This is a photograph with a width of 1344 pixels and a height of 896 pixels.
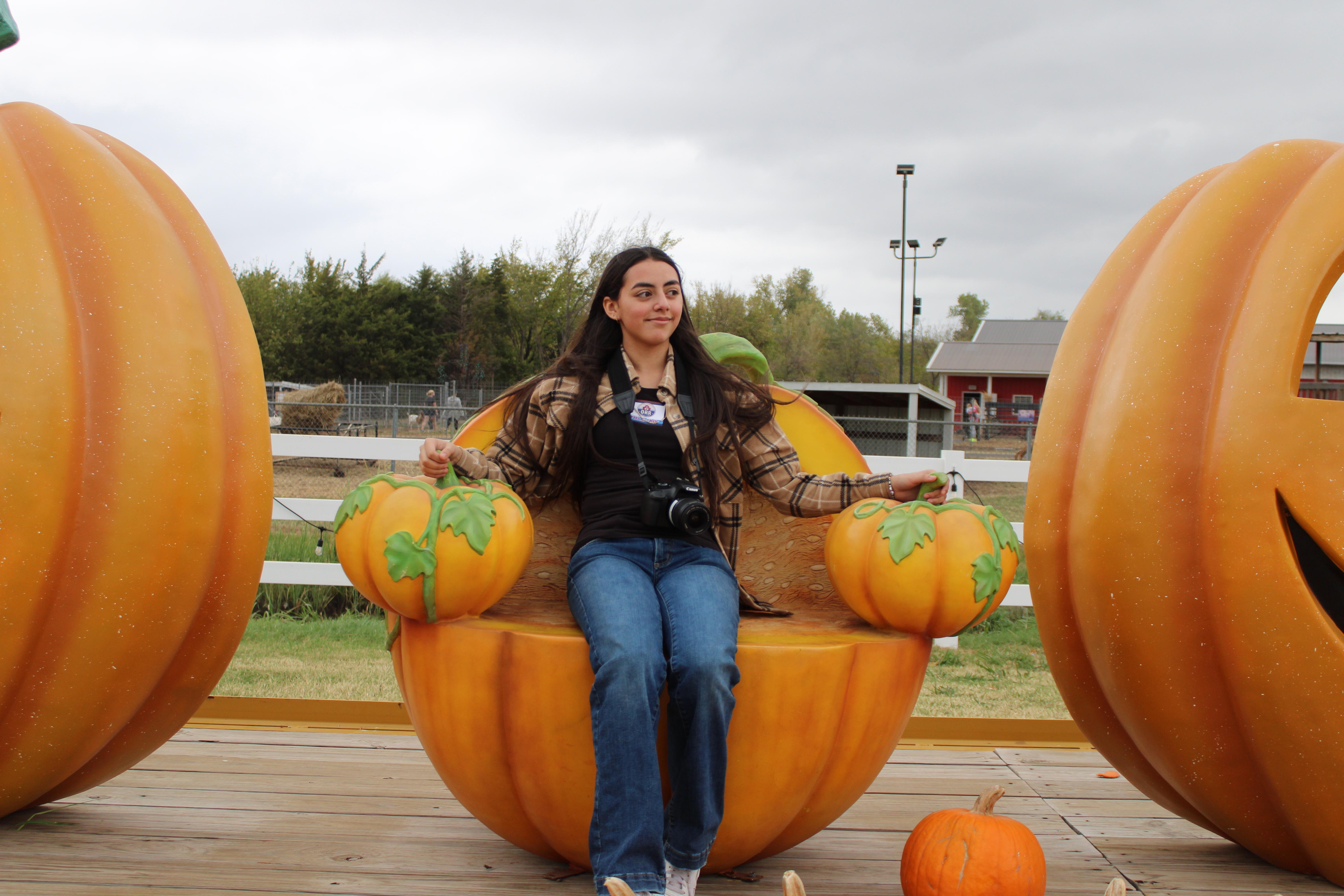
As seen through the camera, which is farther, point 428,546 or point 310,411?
point 310,411

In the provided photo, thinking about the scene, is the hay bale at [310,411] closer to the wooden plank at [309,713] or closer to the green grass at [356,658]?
the green grass at [356,658]

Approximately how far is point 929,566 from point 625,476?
2.41ft

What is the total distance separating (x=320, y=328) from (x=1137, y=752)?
31994 mm

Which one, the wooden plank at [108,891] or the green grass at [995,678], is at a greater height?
the wooden plank at [108,891]

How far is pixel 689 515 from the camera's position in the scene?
2184 mm

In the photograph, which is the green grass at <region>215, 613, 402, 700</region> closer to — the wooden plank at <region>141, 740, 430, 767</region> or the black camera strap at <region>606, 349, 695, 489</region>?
the wooden plank at <region>141, 740, 430, 767</region>

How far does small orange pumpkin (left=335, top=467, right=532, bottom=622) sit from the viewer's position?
1.91m

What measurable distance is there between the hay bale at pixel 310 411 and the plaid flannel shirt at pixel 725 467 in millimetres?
12383

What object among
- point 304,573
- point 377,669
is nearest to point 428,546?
point 377,669

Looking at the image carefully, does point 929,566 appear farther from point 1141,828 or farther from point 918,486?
point 1141,828

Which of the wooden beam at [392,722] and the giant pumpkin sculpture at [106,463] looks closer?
the giant pumpkin sculpture at [106,463]

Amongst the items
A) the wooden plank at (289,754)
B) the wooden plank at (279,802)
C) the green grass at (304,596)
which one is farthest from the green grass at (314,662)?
the wooden plank at (279,802)

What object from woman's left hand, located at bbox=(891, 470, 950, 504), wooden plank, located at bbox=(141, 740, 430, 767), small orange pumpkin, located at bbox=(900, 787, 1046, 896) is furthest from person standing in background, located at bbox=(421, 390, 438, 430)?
small orange pumpkin, located at bbox=(900, 787, 1046, 896)

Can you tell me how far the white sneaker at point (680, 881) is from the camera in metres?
Result: 1.89
